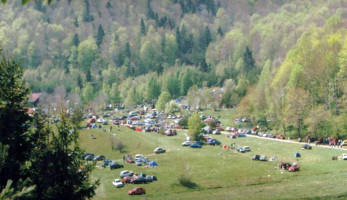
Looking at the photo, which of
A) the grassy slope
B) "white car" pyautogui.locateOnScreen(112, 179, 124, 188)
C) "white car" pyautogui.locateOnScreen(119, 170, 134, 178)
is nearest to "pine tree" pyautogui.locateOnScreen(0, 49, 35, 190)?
the grassy slope

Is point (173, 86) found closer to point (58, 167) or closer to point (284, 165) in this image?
point (284, 165)

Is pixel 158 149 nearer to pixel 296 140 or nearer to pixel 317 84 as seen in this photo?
pixel 296 140

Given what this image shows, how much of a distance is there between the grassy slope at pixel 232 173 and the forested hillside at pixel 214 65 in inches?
534

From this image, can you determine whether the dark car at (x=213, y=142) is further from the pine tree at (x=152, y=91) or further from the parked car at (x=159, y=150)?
the pine tree at (x=152, y=91)

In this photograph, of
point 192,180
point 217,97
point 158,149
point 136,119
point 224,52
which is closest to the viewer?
point 192,180

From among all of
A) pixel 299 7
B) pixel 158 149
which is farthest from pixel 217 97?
pixel 299 7

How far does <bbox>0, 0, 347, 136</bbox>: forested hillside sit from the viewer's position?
65188 millimetres

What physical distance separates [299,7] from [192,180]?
179009 millimetres

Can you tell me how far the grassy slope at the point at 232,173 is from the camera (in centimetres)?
3209


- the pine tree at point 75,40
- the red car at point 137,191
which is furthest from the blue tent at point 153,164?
the pine tree at point 75,40

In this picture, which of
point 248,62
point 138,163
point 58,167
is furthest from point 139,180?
point 248,62

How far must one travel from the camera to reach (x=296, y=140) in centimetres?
5794

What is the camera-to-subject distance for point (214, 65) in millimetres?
142750

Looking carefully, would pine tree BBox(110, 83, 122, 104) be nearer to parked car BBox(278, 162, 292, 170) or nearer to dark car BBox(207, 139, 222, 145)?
dark car BBox(207, 139, 222, 145)
